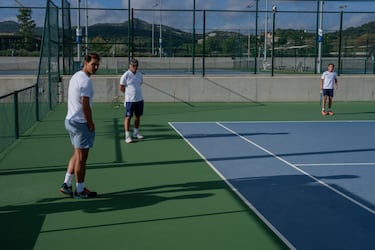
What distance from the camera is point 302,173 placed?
9039mm

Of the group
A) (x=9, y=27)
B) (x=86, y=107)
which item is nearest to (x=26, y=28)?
(x=9, y=27)

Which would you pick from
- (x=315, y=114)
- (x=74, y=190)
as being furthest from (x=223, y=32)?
(x=74, y=190)

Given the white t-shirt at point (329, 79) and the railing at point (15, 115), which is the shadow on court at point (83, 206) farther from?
the white t-shirt at point (329, 79)

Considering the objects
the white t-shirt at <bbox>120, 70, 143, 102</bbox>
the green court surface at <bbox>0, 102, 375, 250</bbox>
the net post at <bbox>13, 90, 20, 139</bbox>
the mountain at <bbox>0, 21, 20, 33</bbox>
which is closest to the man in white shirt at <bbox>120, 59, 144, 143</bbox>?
the white t-shirt at <bbox>120, 70, 143, 102</bbox>

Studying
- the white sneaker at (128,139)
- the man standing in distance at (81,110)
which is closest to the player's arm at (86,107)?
the man standing in distance at (81,110)

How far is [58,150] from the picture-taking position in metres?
11.2

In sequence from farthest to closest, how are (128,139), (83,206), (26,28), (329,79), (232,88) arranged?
(26,28)
(232,88)
(329,79)
(128,139)
(83,206)

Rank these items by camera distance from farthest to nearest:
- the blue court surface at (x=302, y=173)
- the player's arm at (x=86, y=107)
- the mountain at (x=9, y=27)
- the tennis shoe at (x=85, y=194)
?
the mountain at (x=9, y=27), the tennis shoe at (x=85, y=194), the player's arm at (x=86, y=107), the blue court surface at (x=302, y=173)

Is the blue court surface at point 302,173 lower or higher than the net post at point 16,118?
lower

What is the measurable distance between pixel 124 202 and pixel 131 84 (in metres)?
5.53

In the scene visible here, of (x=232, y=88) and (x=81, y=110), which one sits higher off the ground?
(x=81, y=110)

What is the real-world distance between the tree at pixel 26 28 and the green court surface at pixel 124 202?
11.7 metres

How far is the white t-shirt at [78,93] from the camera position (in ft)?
22.6

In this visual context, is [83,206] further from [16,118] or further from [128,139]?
[16,118]
